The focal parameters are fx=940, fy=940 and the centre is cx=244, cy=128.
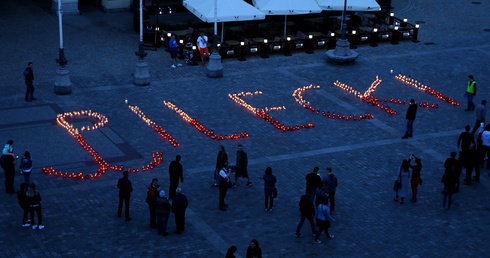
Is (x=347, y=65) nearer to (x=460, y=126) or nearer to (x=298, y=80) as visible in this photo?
(x=298, y=80)

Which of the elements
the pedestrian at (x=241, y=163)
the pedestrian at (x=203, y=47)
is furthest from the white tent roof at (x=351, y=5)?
the pedestrian at (x=241, y=163)

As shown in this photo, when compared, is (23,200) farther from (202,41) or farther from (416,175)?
(202,41)

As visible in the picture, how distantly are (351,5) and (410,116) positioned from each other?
13546 millimetres

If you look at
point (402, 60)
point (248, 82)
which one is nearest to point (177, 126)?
point (248, 82)

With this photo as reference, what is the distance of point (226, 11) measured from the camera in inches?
1610

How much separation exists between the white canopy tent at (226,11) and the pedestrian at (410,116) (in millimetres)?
12044

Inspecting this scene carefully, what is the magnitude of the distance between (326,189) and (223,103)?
10.4 meters

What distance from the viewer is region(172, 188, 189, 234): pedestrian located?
2316 centimetres

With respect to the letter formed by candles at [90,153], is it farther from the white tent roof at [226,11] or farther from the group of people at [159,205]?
the white tent roof at [226,11]

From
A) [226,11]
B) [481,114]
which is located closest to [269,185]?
[481,114]

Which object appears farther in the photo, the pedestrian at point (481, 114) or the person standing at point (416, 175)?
the pedestrian at point (481, 114)

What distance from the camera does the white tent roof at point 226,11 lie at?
133 feet

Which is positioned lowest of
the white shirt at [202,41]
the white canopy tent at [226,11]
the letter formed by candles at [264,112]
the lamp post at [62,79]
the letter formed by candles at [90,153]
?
the letter formed by candles at [90,153]

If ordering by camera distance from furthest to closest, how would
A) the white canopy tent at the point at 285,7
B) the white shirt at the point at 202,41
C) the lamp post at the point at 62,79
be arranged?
the white canopy tent at the point at 285,7 → the white shirt at the point at 202,41 → the lamp post at the point at 62,79
